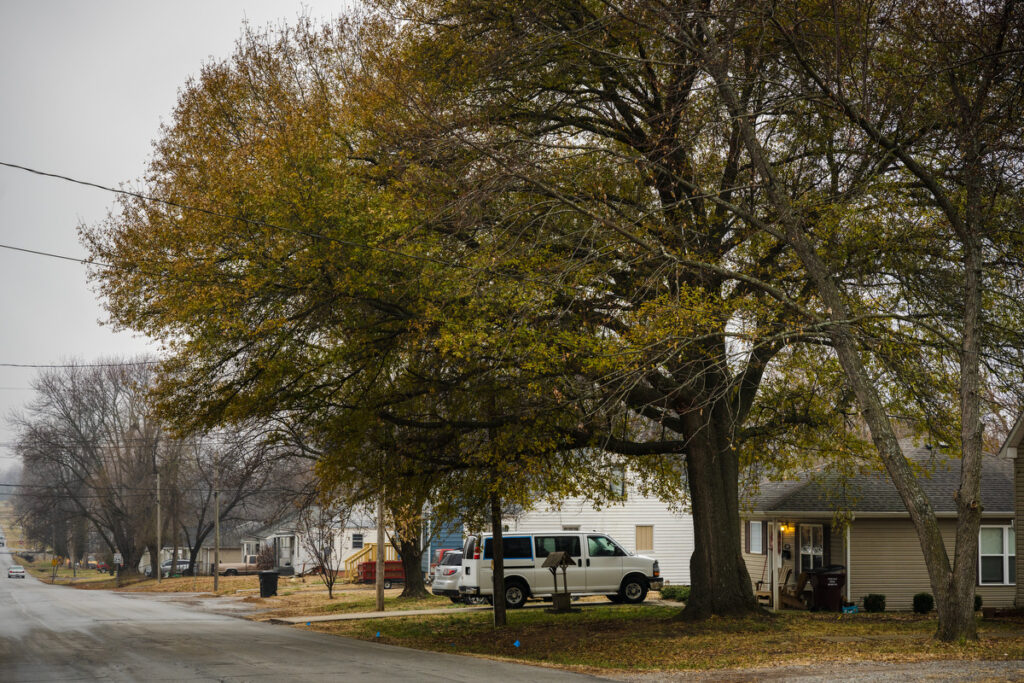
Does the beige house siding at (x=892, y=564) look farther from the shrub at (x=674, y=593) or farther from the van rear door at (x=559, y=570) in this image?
the van rear door at (x=559, y=570)

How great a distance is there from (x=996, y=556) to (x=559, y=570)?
12290 mm

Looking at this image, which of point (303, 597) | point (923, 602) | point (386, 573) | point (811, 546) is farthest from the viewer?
point (386, 573)

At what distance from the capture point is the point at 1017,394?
15672 mm

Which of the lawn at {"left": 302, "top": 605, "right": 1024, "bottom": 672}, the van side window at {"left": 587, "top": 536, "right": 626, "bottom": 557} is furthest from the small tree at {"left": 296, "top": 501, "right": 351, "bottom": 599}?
the van side window at {"left": 587, "top": 536, "right": 626, "bottom": 557}

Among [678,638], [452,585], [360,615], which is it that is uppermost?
[678,638]

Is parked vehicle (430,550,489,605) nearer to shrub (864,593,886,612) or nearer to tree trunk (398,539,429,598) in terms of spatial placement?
tree trunk (398,539,429,598)

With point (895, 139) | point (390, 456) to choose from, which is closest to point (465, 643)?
point (390, 456)

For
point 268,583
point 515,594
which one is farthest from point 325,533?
point 515,594

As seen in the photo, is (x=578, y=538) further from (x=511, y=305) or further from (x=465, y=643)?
(x=511, y=305)

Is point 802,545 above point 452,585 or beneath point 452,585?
above

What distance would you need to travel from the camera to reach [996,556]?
2675cm

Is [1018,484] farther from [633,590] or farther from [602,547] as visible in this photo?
[602,547]

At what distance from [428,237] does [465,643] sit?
822cm

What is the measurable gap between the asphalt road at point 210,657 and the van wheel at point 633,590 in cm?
990
